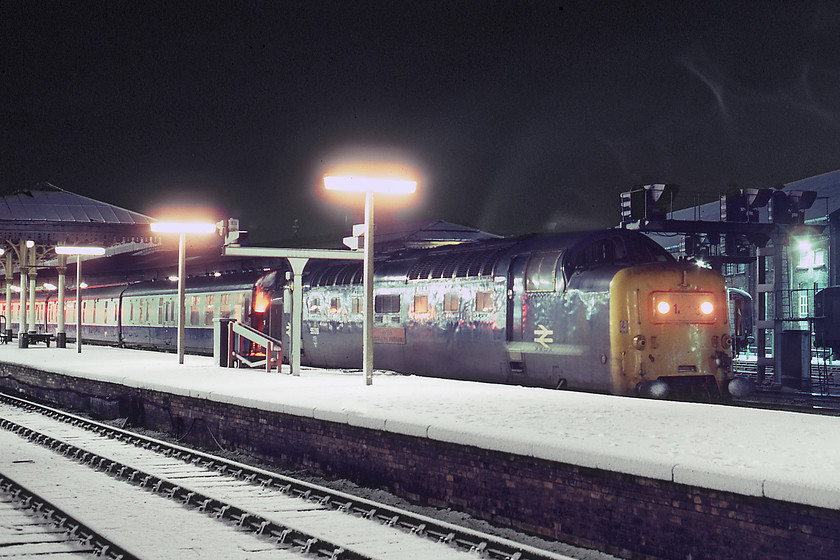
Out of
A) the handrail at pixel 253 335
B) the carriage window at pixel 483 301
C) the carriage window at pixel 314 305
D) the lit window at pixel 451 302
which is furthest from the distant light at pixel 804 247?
the carriage window at pixel 483 301

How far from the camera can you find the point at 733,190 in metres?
28.3

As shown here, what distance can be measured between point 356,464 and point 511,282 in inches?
224

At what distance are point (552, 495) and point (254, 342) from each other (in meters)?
15.7

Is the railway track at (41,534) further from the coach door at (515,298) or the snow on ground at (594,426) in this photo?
the coach door at (515,298)

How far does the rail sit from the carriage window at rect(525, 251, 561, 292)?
7489 mm

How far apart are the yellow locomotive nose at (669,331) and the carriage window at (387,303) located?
19.9 feet

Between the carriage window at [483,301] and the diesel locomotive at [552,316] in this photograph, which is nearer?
the diesel locomotive at [552,316]

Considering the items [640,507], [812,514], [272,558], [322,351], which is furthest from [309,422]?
[322,351]

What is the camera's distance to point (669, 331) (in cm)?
1491

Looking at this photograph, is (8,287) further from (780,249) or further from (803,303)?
(803,303)

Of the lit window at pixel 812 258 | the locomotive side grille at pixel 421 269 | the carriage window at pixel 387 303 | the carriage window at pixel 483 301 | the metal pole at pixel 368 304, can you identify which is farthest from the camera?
the lit window at pixel 812 258

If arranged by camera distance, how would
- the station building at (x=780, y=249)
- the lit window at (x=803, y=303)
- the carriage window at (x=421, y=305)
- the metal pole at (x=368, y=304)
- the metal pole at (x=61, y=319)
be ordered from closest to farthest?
1. the metal pole at (x=368, y=304)
2. the carriage window at (x=421, y=305)
3. the station building at (x=780, y=249)
4. the metal pole at (x=61, y=319)
5. the lit window at (x=803, y=303)

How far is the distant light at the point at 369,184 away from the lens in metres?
16.1

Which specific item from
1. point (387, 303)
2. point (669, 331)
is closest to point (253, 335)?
point (387, 303)
